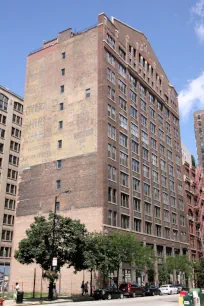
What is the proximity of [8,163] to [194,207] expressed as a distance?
50.2 metres

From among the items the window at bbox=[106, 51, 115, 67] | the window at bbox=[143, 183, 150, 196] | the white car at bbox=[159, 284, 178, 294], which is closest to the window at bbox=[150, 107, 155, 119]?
the window at bbox=[106, 51, 115, 67]

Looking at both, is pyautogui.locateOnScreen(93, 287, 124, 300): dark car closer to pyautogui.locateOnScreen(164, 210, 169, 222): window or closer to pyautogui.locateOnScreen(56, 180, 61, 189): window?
pyautogui.locateOnScreen(56, 180, 61, 189): window

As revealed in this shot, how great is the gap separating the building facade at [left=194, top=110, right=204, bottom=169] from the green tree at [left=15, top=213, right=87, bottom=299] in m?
122

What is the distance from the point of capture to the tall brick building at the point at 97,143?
60469 millimetres

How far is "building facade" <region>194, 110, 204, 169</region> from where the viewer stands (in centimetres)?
16112

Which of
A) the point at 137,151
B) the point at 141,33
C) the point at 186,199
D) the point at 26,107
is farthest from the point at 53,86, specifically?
the point at 186,199

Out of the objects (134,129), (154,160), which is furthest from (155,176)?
(134,129)

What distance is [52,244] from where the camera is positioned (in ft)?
A: 130

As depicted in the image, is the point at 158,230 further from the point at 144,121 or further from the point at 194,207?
the point at 194,207

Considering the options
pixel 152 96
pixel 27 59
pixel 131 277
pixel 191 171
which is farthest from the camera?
pixel 191 171

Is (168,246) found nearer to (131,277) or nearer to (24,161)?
(131,277)

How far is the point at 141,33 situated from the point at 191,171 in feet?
133

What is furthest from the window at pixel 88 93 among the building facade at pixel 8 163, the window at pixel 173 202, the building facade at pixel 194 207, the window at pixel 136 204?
the building facade at pixel 194 207

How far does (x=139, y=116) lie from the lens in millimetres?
76062
